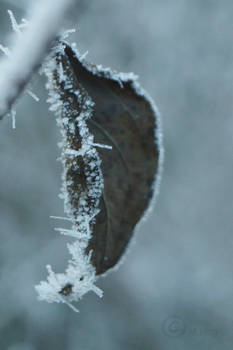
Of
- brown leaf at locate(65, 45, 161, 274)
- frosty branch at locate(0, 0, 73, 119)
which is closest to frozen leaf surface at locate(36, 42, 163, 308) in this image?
brown leaf at locate(65, 45, 161, 274)

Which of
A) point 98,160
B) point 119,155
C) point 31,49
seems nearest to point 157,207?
point 119,155

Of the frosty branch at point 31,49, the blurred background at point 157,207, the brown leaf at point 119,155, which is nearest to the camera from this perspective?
the frosty branch at point 31,49

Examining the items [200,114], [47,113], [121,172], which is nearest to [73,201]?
[121,172]

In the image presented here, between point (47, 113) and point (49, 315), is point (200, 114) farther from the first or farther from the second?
point (49, 315)

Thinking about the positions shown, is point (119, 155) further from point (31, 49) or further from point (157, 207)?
point (157, 207)

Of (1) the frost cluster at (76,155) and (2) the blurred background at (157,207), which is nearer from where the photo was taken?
(1) the frost cluster at (76,155)

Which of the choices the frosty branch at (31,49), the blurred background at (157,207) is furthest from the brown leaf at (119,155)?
the blurred background at (157,207)

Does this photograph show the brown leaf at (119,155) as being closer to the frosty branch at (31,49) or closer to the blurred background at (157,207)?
the frosty branch at (31,49)
